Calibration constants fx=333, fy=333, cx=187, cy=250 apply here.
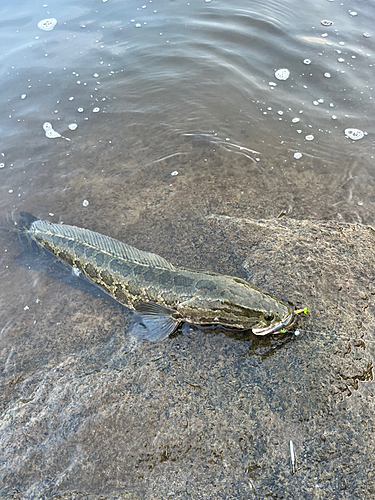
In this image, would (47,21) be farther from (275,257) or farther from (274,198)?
(275,257)

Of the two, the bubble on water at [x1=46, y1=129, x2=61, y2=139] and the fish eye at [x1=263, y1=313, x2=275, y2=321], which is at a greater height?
the bubble on water at [x1=46, y1=129, x2=61, y2=139]

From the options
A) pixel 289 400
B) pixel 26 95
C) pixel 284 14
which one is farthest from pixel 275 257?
pixel 284 14

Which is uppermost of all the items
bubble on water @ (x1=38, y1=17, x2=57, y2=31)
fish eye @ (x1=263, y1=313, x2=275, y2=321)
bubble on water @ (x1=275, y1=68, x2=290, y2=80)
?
bubble on water @ (x1=38, y1=17, x2=57, y2=31)

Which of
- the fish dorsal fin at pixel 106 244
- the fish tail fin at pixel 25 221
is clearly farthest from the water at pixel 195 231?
the fish dorsal fin at pixel 106 244

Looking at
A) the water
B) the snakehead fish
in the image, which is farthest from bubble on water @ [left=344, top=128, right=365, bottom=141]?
the snakehead fish

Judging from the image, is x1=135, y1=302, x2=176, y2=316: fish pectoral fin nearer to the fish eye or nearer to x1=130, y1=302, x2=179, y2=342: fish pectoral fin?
x1=130, y1=302, x2=179, y2=342: fish pectoral fin

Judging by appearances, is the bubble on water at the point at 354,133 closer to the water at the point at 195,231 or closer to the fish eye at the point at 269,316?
the water at the point at 195,231
